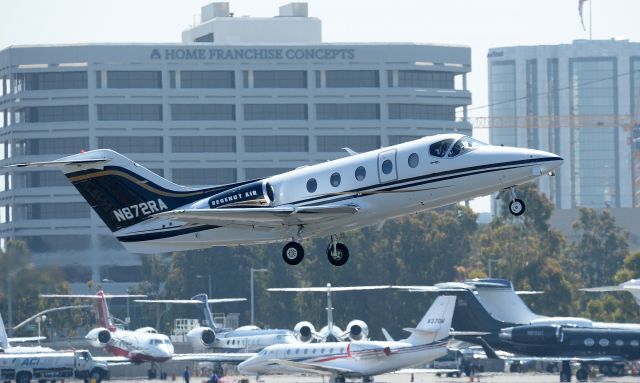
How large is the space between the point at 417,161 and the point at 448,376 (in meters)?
66.0

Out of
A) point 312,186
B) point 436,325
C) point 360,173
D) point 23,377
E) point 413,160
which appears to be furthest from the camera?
point 23,377

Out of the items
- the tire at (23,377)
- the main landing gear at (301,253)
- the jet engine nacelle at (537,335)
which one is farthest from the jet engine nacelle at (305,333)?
the main landing gear at (301,253)

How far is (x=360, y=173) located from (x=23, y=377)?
60.6 meters

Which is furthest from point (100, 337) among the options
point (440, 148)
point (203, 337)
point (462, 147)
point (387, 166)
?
point (462, 147)

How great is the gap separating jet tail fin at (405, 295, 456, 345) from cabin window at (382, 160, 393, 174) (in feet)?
150

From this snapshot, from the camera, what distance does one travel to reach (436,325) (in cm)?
9569

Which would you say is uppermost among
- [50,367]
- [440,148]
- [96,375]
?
[440,148]

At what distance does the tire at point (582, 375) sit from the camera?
105 meters

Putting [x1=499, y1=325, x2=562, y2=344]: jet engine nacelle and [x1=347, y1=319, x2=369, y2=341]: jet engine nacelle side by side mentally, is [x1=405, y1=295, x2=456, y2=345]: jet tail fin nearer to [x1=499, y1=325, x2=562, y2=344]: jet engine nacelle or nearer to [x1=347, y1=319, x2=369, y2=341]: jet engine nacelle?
[x1=499, y1=325, x2=562, y2=344]: jet engine nacelle

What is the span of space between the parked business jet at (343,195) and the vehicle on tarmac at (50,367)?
5452 cm

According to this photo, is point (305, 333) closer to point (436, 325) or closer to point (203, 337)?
point (203, 337)

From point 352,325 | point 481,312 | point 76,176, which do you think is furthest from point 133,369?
point 76,176

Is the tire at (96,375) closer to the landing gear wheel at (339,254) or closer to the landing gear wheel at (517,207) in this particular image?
the landing gear wheel at (339,254)

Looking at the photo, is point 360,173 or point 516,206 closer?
point 516,206
